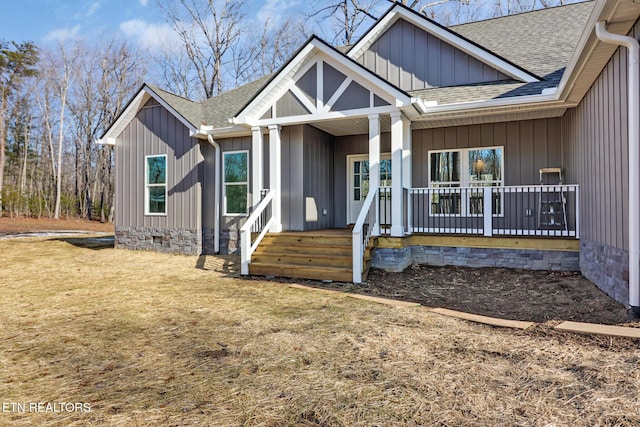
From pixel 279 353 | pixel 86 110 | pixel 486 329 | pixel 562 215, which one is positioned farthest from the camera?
pixel 86 110

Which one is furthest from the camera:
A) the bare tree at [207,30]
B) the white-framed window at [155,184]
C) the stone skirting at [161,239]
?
the bare tree at [207,30]

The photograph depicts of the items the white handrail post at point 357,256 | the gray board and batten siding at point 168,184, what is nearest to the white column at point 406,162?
the white handrail post at point 357,256

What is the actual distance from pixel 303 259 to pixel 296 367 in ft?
13.1

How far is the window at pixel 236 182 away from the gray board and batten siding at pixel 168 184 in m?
0.71

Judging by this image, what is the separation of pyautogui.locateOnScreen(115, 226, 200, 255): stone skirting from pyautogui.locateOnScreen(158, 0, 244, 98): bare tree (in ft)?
45.3

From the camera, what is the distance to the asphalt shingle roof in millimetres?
7695

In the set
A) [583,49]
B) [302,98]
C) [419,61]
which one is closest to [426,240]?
[302,98]

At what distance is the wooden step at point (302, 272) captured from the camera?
647 centimetres

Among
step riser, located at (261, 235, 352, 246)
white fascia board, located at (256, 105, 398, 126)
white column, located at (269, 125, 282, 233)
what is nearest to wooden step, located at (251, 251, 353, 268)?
step riser, located at (261, 235, 352, 246)

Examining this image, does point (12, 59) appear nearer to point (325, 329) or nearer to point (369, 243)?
point (369, 243)

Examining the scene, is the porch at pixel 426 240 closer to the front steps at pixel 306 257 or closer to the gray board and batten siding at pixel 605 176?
the front steps at pixel 306 257

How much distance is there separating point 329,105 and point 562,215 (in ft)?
16.2

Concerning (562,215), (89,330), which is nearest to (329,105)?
(562,215)

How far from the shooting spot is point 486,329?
13.1 ft
